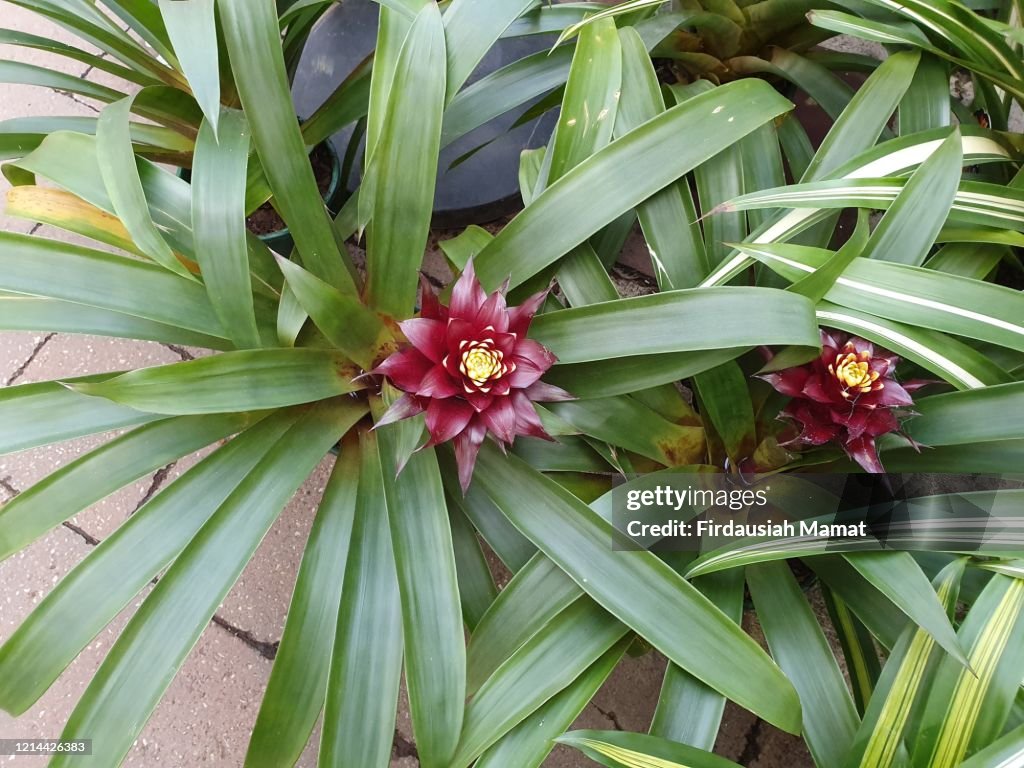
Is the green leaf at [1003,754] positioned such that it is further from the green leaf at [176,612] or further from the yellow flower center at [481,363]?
the green leaf at [176,612]

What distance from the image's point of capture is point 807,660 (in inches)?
32.0

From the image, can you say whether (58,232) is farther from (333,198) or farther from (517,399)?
(517,399)

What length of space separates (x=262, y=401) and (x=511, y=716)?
1.39 feet

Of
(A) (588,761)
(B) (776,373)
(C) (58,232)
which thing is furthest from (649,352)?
(C) (58,232)

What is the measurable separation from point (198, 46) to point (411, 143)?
24cm

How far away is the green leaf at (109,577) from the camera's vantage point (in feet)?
2.34

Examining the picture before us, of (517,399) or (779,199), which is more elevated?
(779,199)

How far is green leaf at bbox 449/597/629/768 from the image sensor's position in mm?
740

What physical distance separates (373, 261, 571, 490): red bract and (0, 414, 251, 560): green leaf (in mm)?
294

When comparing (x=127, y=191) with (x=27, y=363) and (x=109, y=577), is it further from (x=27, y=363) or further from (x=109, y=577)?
(x=27, y=363)

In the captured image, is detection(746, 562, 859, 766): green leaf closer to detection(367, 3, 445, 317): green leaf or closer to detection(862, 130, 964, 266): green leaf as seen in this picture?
detection(862, 130, 964, 266): green leaf

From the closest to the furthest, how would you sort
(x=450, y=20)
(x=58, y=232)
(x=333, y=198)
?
1. (x=450, y=20)
2. (x=333, y=198)
3. (x=58, y=232)

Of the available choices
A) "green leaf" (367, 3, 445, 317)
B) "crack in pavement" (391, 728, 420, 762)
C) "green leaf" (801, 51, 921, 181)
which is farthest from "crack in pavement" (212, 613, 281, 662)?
"green leaf" (801, 51, 921, 181)

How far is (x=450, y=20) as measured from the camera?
32.6 inches
